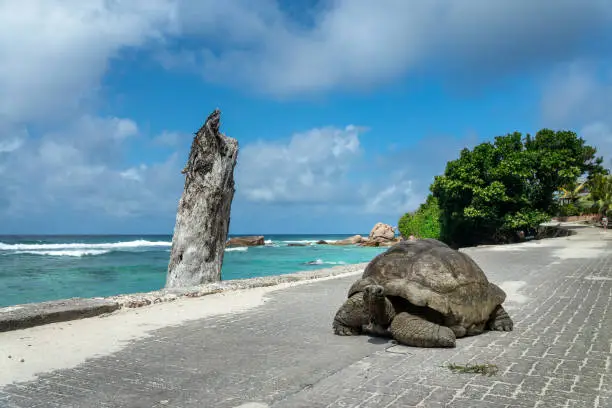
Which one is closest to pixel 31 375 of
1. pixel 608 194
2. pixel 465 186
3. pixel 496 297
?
pixel 496 297

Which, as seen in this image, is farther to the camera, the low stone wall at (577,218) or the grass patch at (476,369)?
the low stone wall at (577,218)

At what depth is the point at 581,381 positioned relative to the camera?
4594 mm

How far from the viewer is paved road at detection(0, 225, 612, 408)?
4180 millimetres

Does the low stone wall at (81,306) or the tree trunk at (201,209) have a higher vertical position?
the tree trunk at (201,209)

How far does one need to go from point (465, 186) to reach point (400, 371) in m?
32.4

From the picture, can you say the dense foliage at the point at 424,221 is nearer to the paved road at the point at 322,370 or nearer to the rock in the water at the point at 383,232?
the rock in the water at the point at 383,232

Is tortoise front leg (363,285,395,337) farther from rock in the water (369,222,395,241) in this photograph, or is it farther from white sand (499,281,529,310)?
rock in the water (369,222,395,241)

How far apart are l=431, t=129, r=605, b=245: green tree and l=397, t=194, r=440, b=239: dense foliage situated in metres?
7.38

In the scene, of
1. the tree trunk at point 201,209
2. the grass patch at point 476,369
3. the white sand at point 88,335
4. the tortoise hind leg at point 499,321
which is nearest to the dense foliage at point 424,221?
the tree trunk at point 201,209

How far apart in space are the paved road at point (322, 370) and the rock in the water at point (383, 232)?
59.6 meters

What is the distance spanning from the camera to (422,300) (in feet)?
19.9

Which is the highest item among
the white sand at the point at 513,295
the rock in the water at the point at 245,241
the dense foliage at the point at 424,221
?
the dense foliage at the point at 424,221

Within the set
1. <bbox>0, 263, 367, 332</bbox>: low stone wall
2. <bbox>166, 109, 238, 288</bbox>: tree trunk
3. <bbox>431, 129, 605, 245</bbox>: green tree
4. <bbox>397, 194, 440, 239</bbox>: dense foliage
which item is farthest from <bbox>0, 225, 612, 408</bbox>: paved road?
<bbox>397, 194, 440, 239</bbox>: dense foliage

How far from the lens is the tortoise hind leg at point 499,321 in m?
6.86
